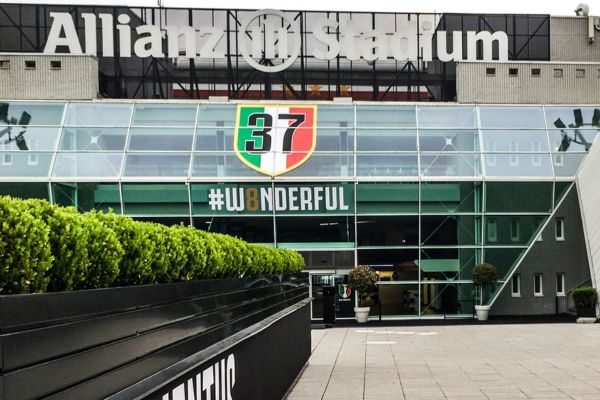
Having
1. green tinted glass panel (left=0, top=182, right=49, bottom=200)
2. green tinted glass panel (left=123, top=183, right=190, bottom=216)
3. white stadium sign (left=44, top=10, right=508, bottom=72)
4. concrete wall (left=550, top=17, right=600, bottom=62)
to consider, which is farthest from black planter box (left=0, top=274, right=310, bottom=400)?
concrete wall (left=550, top=17, right=600, bottom=62)

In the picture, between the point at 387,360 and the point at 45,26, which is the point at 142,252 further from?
the point at 45,26

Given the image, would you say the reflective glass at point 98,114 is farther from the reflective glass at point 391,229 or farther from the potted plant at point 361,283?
the potted plant at point 361,283

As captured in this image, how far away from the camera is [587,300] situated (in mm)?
28703

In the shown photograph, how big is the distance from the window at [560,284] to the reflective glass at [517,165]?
13.5 feet

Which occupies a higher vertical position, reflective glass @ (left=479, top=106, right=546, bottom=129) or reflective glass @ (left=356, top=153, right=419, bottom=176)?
reflective glass @ (left=479, top=106, right=546, bottom=129)

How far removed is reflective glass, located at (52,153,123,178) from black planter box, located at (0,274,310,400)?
24.3 metres

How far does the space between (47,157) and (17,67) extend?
23.2ft

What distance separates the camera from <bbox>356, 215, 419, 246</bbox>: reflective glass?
3186 cm

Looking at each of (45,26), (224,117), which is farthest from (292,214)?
(45,26)

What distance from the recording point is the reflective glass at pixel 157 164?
30.8 meters

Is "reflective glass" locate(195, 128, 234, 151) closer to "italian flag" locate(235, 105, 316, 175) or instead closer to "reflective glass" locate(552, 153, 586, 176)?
"italian flag" locate(235, 105, 316, 175)

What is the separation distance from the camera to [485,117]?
34219 millimetres

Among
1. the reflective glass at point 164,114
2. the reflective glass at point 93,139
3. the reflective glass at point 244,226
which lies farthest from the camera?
the reflective glass at point 164,114

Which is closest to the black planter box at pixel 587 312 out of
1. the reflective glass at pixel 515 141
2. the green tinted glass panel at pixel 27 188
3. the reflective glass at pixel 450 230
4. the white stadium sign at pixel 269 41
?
the reflective glass at pixel 450 230
